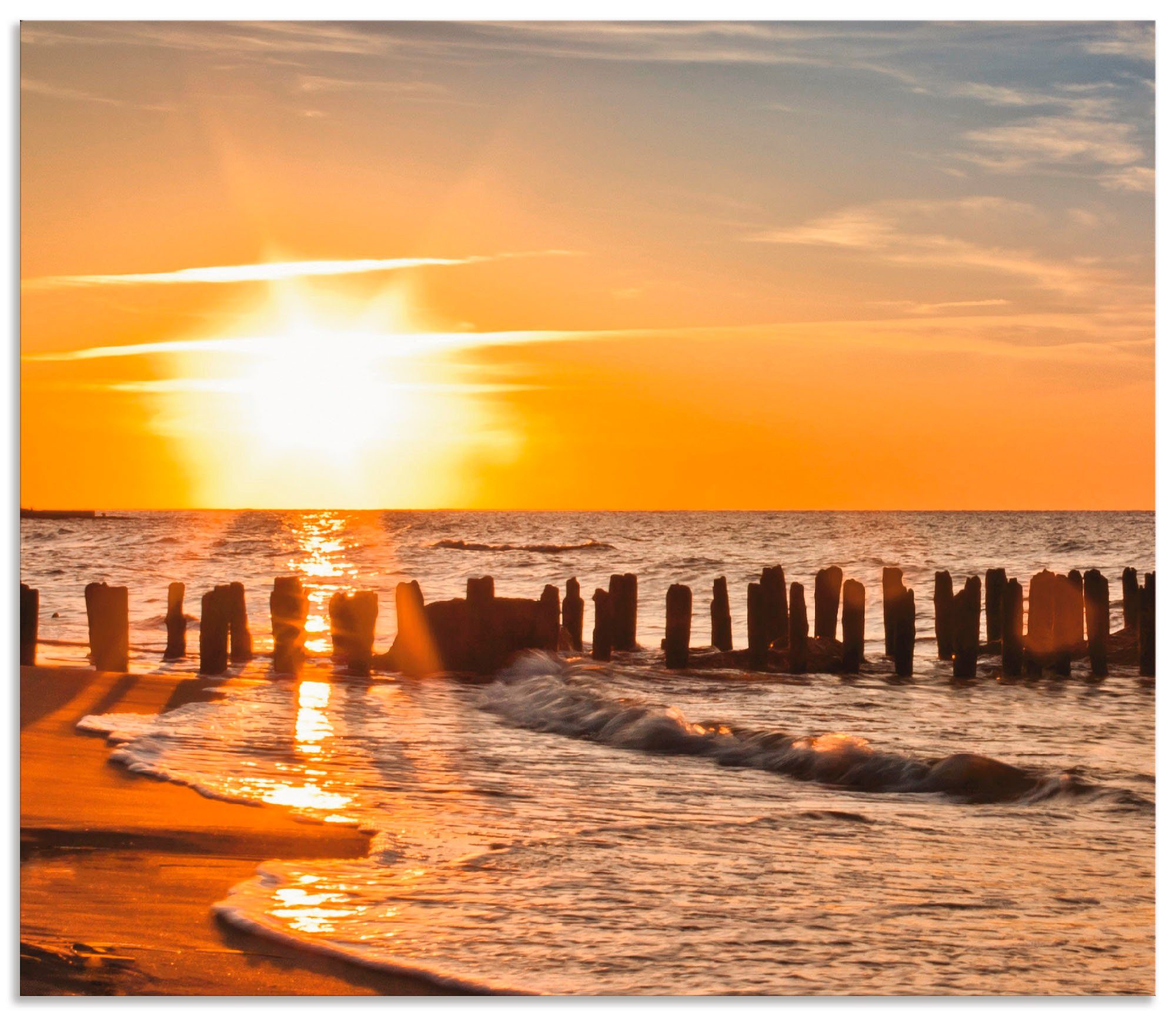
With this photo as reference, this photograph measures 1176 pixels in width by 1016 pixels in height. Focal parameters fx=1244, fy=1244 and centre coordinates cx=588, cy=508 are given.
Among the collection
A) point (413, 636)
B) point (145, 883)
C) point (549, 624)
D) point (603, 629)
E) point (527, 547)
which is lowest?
point (145, 883)

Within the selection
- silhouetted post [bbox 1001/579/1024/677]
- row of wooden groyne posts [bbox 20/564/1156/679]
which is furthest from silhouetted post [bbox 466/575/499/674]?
silhouetted post [bbox 1001/579/1024/677]

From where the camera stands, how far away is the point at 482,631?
14.8 metres

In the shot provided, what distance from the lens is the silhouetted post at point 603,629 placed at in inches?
657

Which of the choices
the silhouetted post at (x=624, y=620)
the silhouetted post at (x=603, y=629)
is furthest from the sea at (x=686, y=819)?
the silhouetted post at (x=624, y=620)

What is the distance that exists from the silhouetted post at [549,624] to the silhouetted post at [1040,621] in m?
6.10

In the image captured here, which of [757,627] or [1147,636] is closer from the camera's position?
[1147,636]

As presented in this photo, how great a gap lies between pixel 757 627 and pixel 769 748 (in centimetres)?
660

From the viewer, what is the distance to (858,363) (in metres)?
8.15

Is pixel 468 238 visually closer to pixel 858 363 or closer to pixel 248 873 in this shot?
pixel 858 363

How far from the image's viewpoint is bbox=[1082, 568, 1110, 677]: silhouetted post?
1569 centimetres

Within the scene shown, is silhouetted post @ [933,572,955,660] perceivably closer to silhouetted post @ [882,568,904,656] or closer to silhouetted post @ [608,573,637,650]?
silhouetted post @ [882,568,904,656]

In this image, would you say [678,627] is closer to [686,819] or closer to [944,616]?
[944,616]

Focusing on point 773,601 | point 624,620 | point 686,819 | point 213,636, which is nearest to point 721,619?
point 773,601
